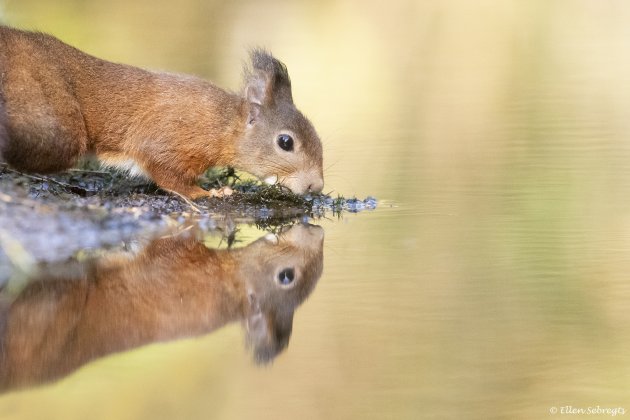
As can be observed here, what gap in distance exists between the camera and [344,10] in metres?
15.3

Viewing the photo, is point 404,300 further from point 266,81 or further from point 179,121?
point 179,121

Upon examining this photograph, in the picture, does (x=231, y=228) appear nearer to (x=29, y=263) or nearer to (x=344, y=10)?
(x=29, y=263)

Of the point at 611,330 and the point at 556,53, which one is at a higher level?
the point at 556,53

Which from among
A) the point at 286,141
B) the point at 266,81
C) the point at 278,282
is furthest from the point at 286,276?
the point at 266,81

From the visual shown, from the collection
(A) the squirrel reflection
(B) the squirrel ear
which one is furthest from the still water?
(B) the squirrel ear

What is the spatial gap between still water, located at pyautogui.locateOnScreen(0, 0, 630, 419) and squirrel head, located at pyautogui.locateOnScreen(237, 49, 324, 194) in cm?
66

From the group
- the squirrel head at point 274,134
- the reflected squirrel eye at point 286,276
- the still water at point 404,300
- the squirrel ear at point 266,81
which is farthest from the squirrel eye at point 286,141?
the reflected squirrel eye at point 286,276

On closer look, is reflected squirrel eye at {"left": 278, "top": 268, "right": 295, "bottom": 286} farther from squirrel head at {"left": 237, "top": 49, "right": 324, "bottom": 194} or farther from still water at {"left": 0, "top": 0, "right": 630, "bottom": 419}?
squirrel head at {"left": 237, "top": 49, "right": 324, "bottom": 194}

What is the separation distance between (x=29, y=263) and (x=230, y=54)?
948 centimetres

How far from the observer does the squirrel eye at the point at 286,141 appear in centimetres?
738

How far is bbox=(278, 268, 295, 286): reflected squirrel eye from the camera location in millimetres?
4727

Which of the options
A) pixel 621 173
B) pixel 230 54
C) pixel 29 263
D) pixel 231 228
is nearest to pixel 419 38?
pixel 230 54

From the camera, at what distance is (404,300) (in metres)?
4.34

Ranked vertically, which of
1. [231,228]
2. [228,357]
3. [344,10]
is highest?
[344,10]
